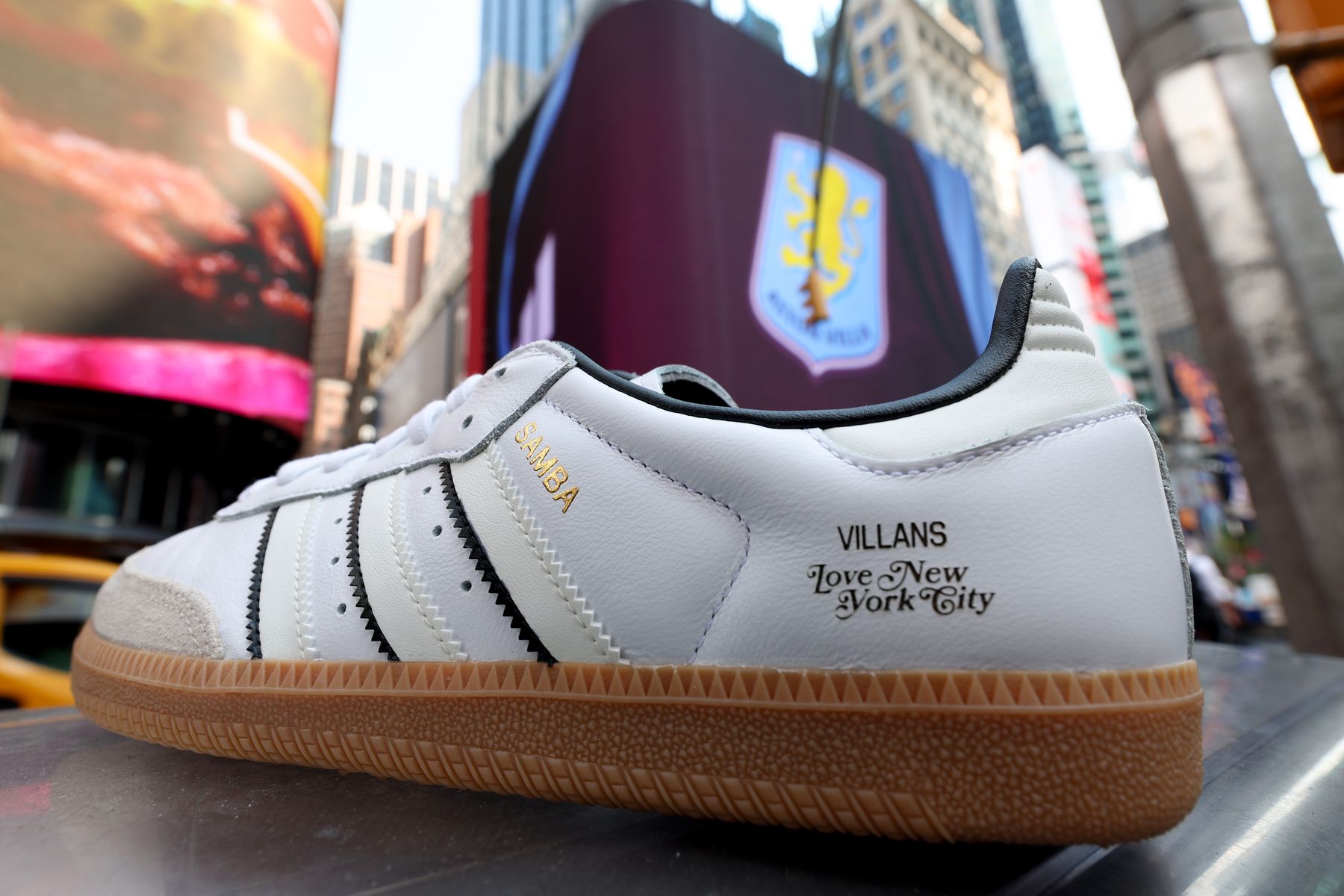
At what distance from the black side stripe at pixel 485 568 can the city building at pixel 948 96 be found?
6.15 meters

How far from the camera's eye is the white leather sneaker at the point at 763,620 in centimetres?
44

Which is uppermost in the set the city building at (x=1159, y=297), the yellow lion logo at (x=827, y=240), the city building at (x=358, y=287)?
the city building at (x=1159, y=297)

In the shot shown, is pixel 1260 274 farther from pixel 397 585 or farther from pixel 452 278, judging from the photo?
pixel 452 278

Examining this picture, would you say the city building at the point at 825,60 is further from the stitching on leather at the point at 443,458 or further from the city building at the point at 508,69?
the stitching on leather at the point at 443,458

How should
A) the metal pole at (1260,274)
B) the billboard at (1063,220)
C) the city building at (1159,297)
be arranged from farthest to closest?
the city building at (1159,297)
the billboard at (1063,220)
the metal pole at (1260,274)

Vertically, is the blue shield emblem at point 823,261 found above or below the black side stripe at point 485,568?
above

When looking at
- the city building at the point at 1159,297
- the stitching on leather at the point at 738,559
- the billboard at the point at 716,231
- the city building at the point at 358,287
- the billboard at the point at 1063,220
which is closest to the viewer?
the stitching on leather at the point at 738,559

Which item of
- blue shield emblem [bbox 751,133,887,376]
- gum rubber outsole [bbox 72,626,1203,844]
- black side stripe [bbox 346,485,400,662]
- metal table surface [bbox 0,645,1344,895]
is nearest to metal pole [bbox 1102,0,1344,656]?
blue shield emblem [bbox 751,133,887,376]

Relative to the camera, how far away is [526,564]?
0.63 meters

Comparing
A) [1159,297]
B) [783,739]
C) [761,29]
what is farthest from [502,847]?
[1159,297]

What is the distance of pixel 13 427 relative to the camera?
12336mm

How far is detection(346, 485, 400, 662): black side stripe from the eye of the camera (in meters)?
0.67

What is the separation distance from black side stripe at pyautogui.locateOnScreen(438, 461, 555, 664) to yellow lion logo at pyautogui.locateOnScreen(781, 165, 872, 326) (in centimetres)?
389

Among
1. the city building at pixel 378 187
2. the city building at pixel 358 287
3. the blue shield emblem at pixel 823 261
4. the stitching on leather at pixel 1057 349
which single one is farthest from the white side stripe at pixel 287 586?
the city building at pixel 358 287
